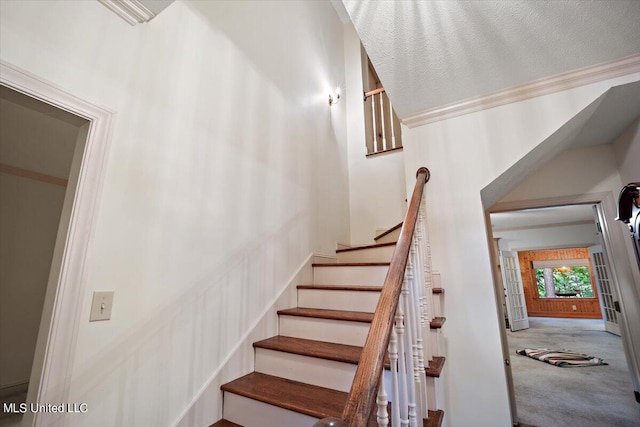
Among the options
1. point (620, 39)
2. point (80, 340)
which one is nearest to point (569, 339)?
point (620, 39)

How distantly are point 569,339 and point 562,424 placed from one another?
5276 mm

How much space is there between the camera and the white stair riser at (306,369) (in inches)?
61.8

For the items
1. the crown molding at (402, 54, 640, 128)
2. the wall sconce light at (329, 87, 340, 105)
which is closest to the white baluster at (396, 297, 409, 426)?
the crown molding at (402, 54, 640, 128)

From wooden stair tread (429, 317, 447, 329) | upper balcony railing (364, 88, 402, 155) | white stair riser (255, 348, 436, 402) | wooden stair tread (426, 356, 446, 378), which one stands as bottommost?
white stair riser (255, 348, 436, 402)

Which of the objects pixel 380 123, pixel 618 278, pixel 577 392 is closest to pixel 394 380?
pixel 618 278

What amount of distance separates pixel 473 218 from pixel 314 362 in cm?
144

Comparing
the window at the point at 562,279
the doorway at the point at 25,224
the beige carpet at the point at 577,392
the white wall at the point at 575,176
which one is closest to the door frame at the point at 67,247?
the doorway at the point at 25,224

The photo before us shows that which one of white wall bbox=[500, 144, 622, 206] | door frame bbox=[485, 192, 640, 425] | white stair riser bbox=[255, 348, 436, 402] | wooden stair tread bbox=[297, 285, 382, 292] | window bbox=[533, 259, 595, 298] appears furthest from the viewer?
window bbox=[533, 259, 595, 298]

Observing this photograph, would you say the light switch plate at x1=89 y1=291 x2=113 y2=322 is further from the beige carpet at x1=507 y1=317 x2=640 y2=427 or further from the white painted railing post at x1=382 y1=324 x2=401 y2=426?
the beige carpet at x1=507 y1=317 x2=640 y2=427

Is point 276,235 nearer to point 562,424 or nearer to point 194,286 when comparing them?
point 194,286

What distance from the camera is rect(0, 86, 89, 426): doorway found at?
2061 millimetres

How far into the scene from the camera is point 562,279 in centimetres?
1077

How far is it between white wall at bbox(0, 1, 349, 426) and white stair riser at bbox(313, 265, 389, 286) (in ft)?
0.83

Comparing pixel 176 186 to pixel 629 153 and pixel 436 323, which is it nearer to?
pixel 436 323
